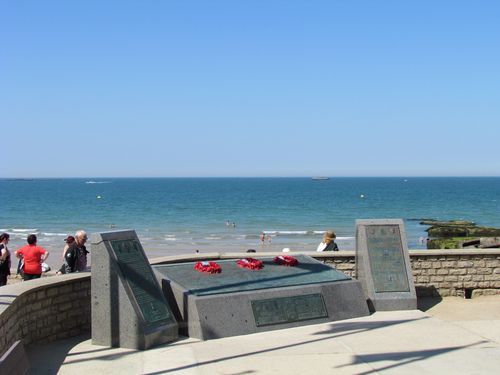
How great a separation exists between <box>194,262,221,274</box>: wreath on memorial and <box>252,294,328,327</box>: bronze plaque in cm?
113

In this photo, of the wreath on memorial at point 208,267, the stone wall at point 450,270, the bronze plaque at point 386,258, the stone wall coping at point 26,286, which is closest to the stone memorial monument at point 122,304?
the stone wall coping at point 26,286

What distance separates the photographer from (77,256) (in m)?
11.7

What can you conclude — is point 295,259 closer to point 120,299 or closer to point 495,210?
point 120,299

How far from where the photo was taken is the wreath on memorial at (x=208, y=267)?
37.8ft

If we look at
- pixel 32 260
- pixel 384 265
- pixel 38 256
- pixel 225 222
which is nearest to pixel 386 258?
pixel 384 265

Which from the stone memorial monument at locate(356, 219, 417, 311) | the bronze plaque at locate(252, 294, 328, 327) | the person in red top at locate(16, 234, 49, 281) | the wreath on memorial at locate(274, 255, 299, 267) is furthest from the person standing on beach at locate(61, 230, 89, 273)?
the stone memorial monument at locate(356, 219, 417, 311)

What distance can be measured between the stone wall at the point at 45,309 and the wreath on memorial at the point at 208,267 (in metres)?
1.91

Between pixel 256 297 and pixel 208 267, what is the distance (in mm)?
1194

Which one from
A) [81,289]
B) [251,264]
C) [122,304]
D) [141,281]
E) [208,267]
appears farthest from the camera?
[251,264]

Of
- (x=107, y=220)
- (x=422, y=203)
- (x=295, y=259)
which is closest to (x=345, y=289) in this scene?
(x=295, y=259)

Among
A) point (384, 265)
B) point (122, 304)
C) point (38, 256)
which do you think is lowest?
point (122, 304)

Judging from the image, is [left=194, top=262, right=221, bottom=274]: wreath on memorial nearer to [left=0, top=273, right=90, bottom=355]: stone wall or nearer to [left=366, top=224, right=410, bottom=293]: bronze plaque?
[left=0, top=273, right=90, bottom=355]: stone wall

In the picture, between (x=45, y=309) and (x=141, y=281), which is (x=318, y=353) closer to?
(x=141, y=281)

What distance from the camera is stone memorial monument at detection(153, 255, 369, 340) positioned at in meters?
10.3
